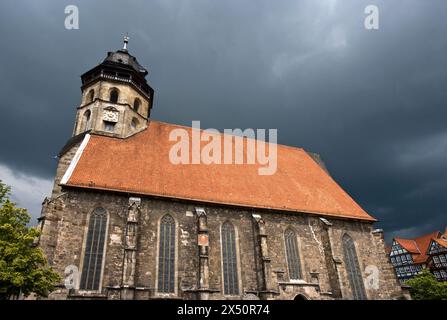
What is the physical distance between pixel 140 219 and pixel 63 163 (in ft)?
22.8

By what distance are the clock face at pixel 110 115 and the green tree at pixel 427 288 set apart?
33.0m

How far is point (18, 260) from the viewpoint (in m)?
10.6

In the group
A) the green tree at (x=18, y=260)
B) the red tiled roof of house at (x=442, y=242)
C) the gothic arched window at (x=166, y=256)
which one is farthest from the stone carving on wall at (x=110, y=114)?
the red tiled roof of house at (x=442, y=242)

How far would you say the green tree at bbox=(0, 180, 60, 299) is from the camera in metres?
10.3

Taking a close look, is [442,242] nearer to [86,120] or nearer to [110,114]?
[110,114]

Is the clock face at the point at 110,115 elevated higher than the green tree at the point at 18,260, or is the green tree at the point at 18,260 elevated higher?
the clock face at the point at 110,115

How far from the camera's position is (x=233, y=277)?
16.9 meters

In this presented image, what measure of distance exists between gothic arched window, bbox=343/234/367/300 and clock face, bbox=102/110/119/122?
18.9 metres

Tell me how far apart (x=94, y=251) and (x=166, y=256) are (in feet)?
12.0

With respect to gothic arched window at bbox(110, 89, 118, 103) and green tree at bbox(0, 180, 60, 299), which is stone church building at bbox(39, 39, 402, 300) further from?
green tree at bbox(0, 180, 60, 299)

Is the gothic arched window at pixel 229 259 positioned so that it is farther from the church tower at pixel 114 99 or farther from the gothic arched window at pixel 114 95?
the gothic arched window at pixel 114 95

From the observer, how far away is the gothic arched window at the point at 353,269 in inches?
757
